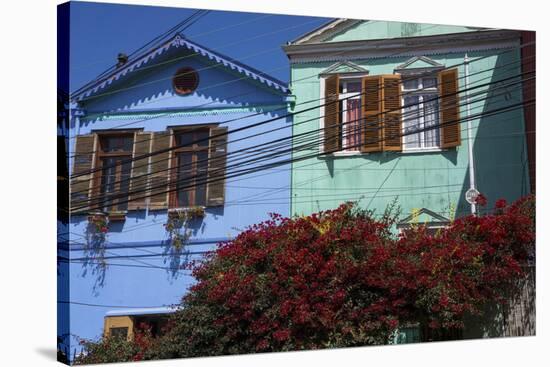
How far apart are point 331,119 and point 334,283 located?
4.73 feet

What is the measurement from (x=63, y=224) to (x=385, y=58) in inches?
126

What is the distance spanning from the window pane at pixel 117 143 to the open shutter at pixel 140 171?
5 centimetres

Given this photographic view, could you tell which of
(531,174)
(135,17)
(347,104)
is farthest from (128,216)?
(531,174)

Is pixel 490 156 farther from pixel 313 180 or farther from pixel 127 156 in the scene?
pixel 127 156

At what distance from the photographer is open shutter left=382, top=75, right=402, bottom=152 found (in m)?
7.85

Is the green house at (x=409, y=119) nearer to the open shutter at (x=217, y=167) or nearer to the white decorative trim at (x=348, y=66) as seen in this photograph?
the white decorative trim at (x=348, y=66)

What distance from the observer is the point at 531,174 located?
8203 millimetres

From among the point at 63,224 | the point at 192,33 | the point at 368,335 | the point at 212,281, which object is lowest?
the point at 368,335

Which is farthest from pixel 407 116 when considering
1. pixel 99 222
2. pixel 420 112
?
pixel 99 222

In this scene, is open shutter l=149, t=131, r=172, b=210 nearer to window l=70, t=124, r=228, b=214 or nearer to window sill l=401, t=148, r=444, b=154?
window l=70, t=124, r=228, b=214

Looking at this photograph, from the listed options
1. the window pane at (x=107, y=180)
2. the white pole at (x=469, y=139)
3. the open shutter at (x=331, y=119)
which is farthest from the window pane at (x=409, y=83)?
the window pane at (x=107, y=180)

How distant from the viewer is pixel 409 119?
7.91 metres

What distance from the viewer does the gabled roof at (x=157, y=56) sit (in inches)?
267

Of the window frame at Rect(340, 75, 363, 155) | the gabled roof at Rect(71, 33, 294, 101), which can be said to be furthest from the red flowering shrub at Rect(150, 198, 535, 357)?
the gabled roof at Rect(71, 33, 294, 101)
